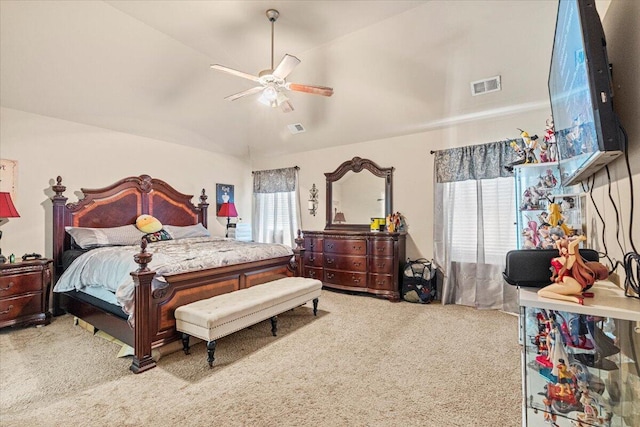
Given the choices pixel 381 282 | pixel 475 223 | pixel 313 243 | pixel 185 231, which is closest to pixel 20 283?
pixel 185 231

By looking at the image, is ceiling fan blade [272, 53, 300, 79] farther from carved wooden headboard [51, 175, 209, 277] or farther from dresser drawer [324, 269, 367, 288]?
carved wooden headboard [51, 175, 209, 277]

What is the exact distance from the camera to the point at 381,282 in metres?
4.45

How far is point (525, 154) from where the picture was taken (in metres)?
3.21

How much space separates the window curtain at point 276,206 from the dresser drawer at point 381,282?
2036 mm

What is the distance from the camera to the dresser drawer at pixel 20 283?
10.5ft

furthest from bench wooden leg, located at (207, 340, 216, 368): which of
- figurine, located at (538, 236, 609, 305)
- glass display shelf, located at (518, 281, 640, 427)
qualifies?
figurine, located at (538, 236, 609, 305)

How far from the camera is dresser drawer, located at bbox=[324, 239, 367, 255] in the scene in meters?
4.61

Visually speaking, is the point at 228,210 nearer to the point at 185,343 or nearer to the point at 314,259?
the point at 314,259

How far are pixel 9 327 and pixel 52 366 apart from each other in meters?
1.54

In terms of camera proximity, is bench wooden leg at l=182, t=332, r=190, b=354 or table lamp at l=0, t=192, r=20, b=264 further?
table lamp at l=0, t=192, r=20, b=264

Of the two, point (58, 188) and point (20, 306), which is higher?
point (58, 188)

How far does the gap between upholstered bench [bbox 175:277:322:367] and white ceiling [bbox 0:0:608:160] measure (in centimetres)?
293

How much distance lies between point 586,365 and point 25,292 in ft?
16.2

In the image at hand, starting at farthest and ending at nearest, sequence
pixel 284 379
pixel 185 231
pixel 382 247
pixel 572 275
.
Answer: pixel 185 231 < pixel 382 247 < pixel 284 379 < pixel 572 275
